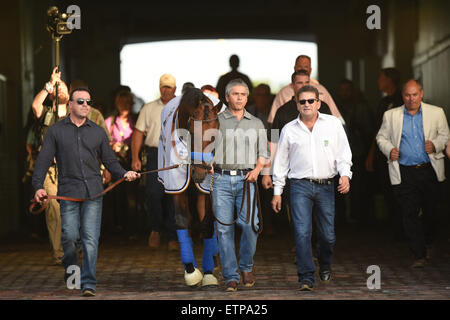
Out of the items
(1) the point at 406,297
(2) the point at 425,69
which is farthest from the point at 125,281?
(2) the point at 425,69

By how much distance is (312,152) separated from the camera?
10156 mm

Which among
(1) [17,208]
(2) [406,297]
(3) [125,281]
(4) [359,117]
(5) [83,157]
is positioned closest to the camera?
(2) [406,297]

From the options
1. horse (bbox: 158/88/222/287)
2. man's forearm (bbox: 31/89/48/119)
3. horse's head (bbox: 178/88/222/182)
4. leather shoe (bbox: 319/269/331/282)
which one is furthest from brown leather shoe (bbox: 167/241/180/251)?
horse's head (bbox: 178/88/222/182)

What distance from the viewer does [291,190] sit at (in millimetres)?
10242

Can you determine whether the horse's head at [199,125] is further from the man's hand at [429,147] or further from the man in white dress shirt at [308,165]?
the man's hand at [429,147]

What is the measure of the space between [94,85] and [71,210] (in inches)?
635

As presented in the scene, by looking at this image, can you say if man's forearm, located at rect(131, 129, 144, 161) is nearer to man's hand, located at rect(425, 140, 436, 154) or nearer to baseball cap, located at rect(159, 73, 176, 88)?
baseball cap, located at rect(159, 73, 176, 88)

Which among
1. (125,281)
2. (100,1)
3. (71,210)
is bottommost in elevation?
(125,281)

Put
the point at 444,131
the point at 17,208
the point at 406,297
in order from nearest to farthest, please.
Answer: the point at 406,297 < the point at 444,131 < the point at 17,208

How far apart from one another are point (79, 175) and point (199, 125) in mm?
1191

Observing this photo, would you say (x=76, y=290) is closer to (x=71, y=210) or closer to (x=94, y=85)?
(x=71, y=210)

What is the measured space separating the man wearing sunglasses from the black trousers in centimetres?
335

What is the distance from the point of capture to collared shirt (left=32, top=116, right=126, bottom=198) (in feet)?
32.5

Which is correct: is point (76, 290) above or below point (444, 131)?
below
